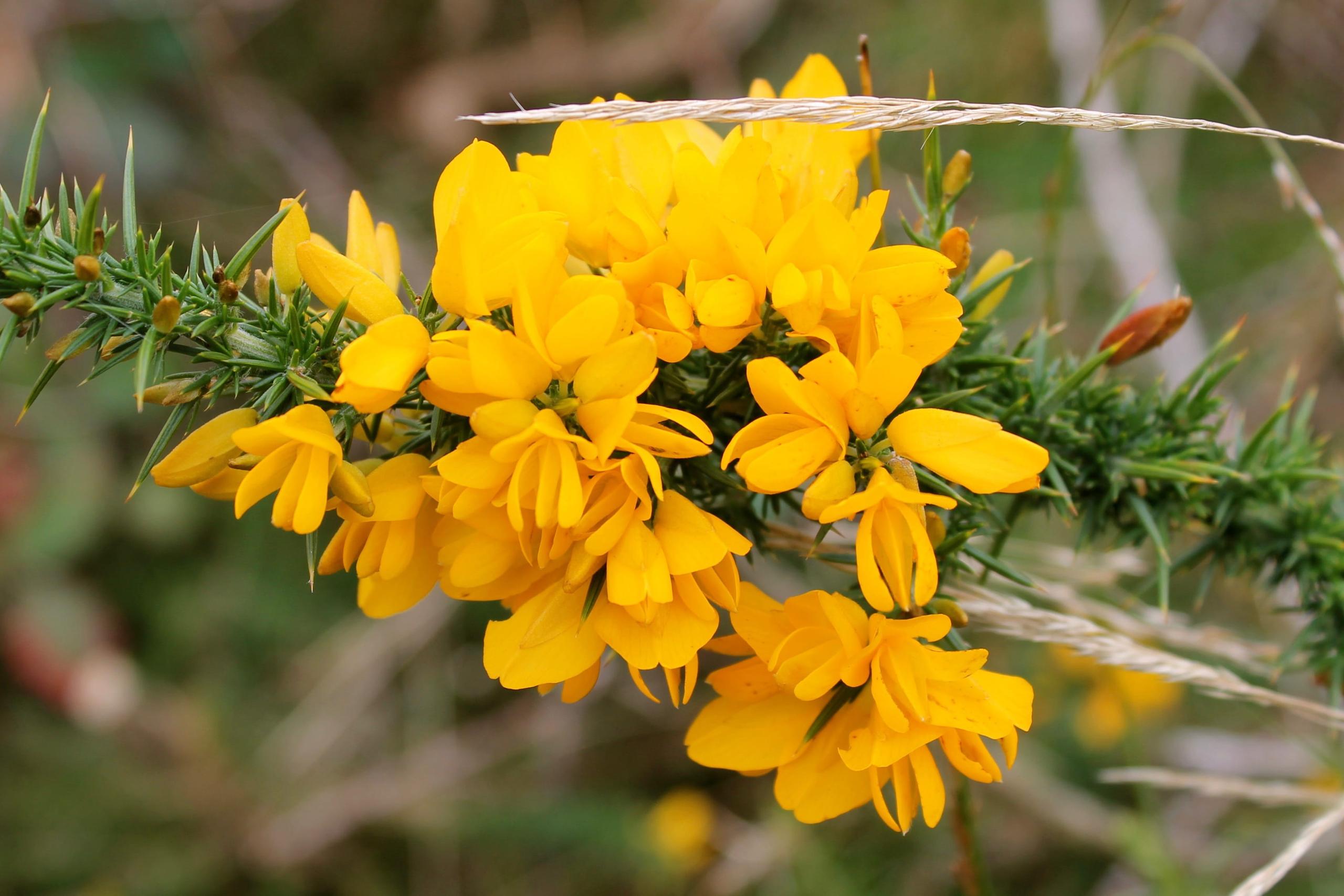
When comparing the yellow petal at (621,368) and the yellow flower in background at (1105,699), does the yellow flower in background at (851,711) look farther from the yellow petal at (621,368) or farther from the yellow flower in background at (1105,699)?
the yellow flower in background at (1105,699)

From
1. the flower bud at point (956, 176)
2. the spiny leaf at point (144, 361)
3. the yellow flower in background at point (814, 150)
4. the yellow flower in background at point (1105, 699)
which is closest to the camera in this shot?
the spiny leaf at point (144, 361)

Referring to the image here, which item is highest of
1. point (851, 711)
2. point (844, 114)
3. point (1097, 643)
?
point (844, 114)

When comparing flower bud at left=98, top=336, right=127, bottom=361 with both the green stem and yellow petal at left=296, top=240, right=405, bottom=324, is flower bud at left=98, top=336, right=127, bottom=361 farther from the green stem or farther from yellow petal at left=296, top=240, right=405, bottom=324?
the green stem

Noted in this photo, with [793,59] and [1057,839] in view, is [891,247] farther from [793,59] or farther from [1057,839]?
[793,59]

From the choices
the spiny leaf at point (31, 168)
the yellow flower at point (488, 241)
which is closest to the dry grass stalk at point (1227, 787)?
the yellow flower at point (488, 241)

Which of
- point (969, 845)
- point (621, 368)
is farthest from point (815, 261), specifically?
point (969, 845)

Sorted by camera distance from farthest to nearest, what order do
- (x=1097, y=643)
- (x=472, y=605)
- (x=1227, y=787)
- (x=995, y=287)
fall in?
(x=472, y=605)
(x=1227, y=787)
(x=1097, y=643)
(x=995, y=287)

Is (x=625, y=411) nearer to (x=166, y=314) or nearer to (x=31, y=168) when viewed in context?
(x=166, y=314)
